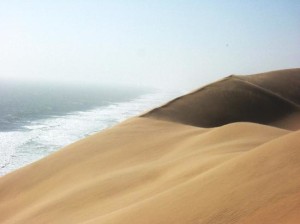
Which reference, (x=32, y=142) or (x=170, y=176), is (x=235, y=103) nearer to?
(x=32, y=142)

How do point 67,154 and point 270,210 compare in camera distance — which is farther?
point 67,154

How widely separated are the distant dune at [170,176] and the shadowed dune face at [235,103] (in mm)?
128

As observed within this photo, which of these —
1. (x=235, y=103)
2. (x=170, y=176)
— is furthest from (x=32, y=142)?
(x=170, y=176)

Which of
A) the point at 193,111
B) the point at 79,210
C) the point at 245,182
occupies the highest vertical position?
the point at 193,111

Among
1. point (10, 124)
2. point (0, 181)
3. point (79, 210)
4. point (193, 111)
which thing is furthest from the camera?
point (10, 124)

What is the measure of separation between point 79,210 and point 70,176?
4.11 m

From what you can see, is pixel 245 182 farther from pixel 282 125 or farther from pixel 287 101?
pixel 287 101

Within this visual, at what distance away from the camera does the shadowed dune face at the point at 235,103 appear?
2448cm

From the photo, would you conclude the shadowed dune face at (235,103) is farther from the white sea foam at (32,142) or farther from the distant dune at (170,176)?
the white sea foam at (32,142)

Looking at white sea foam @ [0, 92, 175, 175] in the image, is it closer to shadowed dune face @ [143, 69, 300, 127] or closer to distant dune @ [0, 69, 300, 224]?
distant dune @ [0, 69, 300, 224]

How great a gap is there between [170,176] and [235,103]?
1906 cm

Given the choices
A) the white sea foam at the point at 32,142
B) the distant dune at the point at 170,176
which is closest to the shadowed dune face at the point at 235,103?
the distant dune at the point at 170,176

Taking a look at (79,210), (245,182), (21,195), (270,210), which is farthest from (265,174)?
(21,195)

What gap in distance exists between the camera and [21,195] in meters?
13.4
